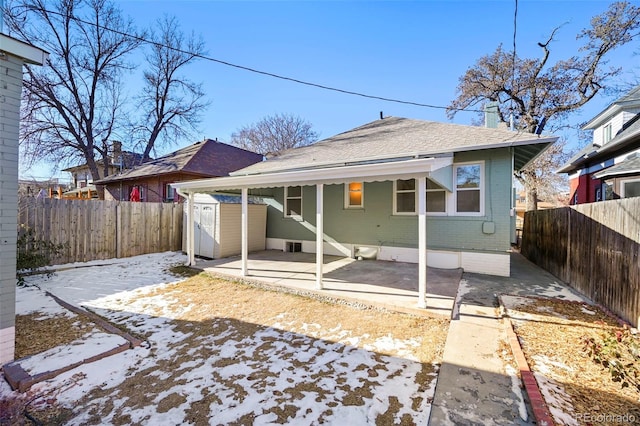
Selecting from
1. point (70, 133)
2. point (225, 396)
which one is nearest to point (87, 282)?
point (225, 396)

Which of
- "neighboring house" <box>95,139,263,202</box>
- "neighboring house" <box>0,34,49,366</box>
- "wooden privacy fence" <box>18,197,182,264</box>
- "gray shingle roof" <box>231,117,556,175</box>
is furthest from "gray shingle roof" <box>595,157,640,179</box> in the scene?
"neighboring house" <box>95,139,263,202</box>

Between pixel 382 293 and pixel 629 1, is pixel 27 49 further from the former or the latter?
pixel 629 1

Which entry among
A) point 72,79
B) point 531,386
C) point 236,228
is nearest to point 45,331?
point 236,228

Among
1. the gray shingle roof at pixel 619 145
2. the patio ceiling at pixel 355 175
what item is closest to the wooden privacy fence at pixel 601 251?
the patio ceiling at pixel 355 175

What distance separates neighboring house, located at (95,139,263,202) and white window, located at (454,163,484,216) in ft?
43.8

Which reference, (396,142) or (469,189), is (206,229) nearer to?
(396,142)

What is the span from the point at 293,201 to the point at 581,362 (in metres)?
8.82

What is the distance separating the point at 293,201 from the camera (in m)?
10.7

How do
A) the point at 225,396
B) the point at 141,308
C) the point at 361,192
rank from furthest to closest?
the point at 361,192 → the point at 141,308 → the point at 225,396

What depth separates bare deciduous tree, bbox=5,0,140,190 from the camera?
15.4 metres

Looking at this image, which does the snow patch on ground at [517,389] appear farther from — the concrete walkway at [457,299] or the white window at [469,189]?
the white window at [469,189]

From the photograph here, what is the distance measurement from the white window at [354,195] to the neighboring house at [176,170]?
9.99 metres

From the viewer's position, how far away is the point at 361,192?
907 cm

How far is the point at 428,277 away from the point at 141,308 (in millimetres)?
6177
